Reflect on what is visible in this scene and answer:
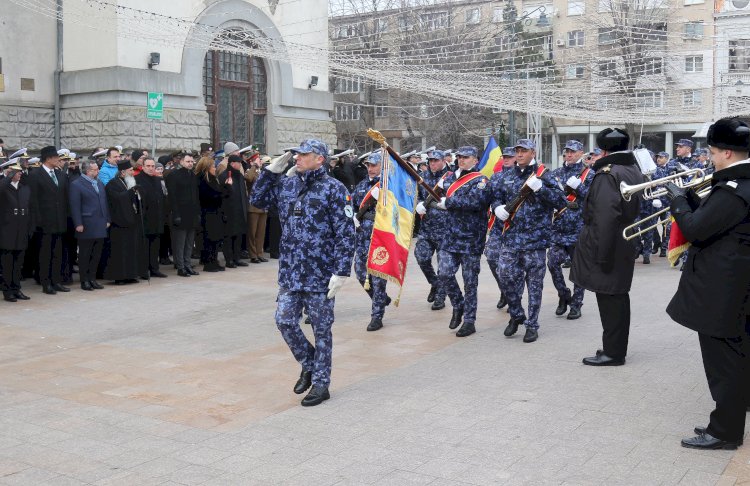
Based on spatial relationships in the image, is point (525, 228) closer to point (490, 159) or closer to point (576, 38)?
point (490, 159)

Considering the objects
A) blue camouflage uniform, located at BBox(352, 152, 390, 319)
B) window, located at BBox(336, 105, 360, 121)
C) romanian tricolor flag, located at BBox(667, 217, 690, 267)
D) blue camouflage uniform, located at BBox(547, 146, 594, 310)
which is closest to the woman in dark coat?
blue camouflage uniform, located at BBox(352, 152, 390, 319)

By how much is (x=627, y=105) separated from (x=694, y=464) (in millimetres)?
25283

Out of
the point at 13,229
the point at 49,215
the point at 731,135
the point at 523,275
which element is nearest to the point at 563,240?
the point at 523,275

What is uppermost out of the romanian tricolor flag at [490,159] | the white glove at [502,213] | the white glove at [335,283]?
the romanian tricolor flag at [490,159]

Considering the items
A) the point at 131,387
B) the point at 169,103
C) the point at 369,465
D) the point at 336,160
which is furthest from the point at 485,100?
the point at 369,465

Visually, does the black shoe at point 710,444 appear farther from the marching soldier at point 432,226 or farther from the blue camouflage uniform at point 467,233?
the marching soldier at point 432,226

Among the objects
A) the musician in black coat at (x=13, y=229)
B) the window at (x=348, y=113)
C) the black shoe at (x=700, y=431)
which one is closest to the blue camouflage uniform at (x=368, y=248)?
the black shoe at (x=700, y=431)

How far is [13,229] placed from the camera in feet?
38.6

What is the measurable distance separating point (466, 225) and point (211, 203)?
6905mm

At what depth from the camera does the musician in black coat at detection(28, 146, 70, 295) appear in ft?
40.6

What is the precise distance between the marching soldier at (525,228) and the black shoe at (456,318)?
2.19 feet

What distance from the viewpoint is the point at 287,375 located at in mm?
7605

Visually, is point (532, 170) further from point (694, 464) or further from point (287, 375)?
point (694, 464)

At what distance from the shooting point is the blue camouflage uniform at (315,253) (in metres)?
6.59
